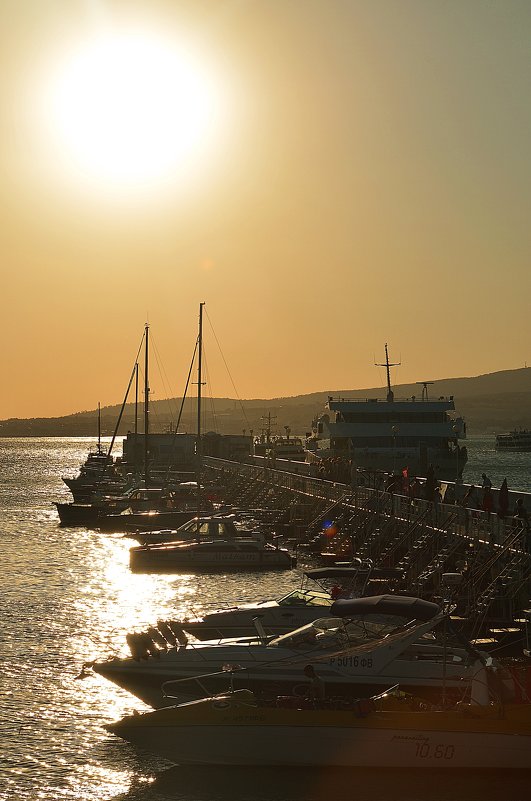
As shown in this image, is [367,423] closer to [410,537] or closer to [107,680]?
[410,537]

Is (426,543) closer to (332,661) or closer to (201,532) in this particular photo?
(201,532)

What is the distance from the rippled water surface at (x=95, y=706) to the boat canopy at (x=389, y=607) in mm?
3991

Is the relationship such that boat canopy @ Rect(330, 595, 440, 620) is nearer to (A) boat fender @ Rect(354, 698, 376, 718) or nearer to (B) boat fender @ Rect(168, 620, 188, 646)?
(A) boat fender @ Rect(354, 698, 376, 718)

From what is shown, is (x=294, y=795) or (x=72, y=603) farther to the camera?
(x=72, y=603)

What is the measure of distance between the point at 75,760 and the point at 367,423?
211ft

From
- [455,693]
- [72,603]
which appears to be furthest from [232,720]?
[72,603]

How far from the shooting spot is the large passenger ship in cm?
8456

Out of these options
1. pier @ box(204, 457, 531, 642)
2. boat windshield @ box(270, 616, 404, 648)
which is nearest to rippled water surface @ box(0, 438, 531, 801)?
boat windshield @ box(270, 616, 404, 648)

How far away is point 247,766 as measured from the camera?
74.3 feet

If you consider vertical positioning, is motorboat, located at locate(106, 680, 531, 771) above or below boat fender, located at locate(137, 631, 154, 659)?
below

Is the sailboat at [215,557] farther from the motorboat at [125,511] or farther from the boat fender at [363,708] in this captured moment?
the boat fender at [363,708]

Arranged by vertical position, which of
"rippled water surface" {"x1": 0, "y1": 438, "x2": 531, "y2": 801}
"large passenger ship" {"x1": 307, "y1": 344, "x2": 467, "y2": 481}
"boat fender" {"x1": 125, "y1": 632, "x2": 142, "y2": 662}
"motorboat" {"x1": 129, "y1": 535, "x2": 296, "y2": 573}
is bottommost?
"rippled water surface" {"x1": 0, "y1": 438, "x2": 531, "y2": 801}

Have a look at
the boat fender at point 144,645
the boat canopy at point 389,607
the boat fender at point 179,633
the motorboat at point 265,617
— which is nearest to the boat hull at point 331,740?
the boat canopy at point 389,607

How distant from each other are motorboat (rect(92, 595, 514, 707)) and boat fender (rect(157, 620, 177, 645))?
339mm
